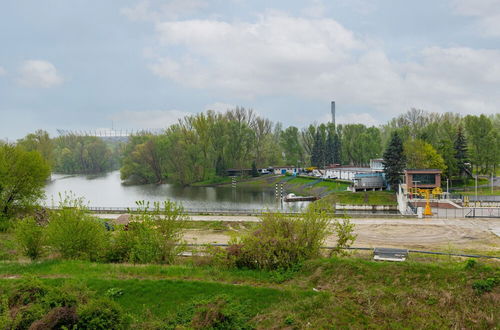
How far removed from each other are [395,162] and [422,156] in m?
4.06

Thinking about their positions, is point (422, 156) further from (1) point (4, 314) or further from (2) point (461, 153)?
(1) point (4, 314)

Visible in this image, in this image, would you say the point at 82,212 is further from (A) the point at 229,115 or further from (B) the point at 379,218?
(A) the point at 229,115

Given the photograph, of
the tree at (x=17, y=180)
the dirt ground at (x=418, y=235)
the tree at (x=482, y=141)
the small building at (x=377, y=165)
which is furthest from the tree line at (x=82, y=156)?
the dirt ground at (x=418, y=235)

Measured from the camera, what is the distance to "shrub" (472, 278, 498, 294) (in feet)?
42.8

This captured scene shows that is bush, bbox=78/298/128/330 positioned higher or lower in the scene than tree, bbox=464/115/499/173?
lower

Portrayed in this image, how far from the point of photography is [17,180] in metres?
33.4

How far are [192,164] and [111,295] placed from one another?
2852 inches

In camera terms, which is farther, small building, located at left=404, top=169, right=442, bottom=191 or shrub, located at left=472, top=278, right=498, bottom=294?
small building, located at left=404, top=169, right=442, bottom=191

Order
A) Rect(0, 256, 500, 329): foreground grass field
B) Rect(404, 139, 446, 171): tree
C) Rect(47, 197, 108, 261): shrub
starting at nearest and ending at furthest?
1. Rect(0, 256, 500, 329): foreground grass field
2. Rect(47, 197, 108, 261): shrub
3. Rect(404, 139, 446, 171): tree

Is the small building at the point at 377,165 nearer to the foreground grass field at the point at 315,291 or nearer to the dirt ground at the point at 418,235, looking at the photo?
the dirt ground at the point at 418,235

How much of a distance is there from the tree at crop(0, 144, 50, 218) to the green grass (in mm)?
37577

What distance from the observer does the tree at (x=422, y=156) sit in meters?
56.8

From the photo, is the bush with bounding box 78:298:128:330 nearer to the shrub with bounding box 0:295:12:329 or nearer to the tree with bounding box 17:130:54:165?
the shrub with bounding box 0:295:12:329

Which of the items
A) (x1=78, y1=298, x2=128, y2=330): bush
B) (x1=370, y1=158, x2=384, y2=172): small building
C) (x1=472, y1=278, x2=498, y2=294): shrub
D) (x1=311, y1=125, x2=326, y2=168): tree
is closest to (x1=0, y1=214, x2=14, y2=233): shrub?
(x1=78, y1=298, x2=128, y2=330): bush
